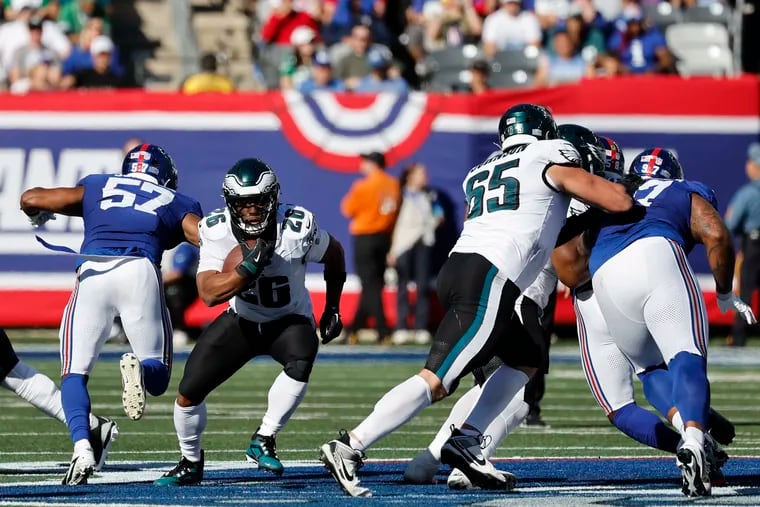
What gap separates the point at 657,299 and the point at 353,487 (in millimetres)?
1466

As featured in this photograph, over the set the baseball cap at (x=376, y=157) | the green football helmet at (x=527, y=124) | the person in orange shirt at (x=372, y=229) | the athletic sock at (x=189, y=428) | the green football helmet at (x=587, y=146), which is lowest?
the person in orange shirt at (x=372, y=229)

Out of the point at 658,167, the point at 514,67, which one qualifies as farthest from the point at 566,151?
the point at 514,67

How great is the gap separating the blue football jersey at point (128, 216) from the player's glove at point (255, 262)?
872mm

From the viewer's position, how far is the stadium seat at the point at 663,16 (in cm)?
1905

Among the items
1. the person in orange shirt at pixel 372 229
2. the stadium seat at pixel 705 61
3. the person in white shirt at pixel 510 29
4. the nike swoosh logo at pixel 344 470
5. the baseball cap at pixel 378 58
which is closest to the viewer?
the nike swoosh logo at pixel 344 470

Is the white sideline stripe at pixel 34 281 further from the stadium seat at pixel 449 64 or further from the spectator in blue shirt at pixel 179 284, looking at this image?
the stadium seat at pixel 449 64

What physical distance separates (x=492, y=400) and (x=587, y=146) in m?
1.19

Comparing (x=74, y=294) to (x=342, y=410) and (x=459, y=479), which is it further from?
(x=342, y=410)

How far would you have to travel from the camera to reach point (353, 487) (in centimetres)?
622

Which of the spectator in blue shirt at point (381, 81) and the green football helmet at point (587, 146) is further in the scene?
the spectator in blue shirt at point (381, 81)

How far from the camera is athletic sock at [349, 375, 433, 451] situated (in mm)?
6297

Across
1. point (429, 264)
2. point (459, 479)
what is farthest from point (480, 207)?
point (429, 264)

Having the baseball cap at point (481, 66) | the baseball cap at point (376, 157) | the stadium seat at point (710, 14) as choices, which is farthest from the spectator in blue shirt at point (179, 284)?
the stadium seat at point (710, 14)

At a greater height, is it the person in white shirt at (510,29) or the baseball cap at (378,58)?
the person in white shirt at (510,29)
